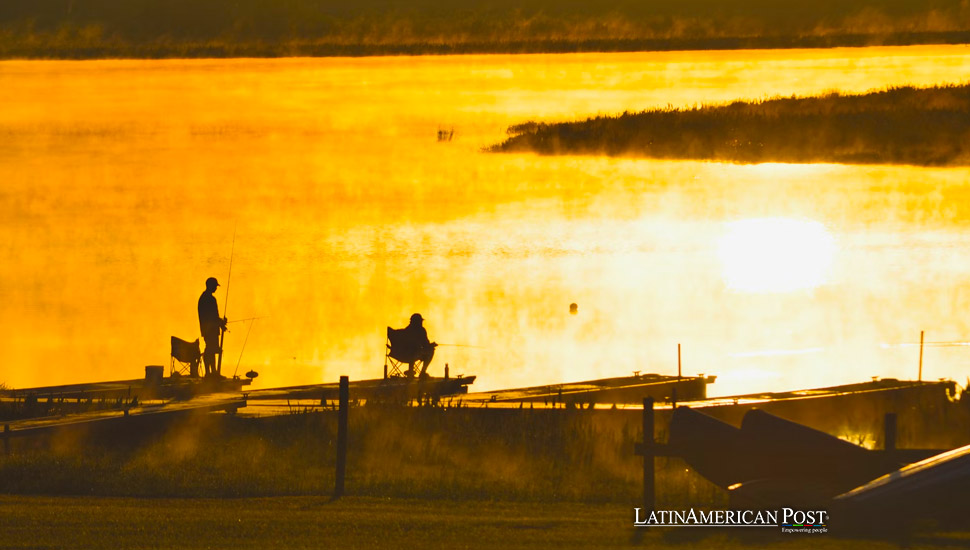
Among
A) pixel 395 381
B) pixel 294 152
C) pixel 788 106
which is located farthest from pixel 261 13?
pixel 395 381

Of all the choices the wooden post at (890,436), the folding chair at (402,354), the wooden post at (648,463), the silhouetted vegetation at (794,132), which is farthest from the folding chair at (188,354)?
the silhouetted vegetation at (794,132)

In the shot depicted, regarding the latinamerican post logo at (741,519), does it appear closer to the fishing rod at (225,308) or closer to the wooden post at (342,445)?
the wooden post at (342,445)

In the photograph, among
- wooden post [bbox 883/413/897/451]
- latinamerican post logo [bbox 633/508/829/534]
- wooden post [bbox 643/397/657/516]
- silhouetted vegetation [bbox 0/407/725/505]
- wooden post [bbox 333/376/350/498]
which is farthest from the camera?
silhouetted vegetation [bbox 0/407/725/505]

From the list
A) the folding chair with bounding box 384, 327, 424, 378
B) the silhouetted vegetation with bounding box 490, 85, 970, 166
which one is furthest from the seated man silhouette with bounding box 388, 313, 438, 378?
the silhouetted vegetation with bounding box 490, 85, 970, 166

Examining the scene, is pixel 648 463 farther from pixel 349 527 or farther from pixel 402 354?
pixel 402 354

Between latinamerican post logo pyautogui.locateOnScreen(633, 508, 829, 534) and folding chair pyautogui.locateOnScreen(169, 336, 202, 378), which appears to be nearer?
latinamerican post logo pyautogui.locateOnScreen(633, 508, 829, 534)

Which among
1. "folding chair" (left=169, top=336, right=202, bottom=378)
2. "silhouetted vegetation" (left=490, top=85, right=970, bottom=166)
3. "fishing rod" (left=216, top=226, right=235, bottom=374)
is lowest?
"folding chair" (left=169, top=336, right=202, bottom=378)

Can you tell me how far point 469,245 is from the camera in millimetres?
38375

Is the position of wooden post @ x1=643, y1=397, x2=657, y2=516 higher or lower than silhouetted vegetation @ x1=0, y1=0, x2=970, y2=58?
lower

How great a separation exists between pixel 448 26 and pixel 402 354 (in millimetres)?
71808

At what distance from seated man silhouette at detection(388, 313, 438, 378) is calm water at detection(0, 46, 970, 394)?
1800mm

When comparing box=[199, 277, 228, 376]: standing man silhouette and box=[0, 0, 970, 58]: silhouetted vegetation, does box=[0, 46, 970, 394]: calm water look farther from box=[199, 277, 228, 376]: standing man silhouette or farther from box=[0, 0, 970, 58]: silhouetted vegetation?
box=[0, 0, 970, 58]: silhouetted vegetation

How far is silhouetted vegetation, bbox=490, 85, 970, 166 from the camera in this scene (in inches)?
2062

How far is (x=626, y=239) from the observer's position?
128 ft
